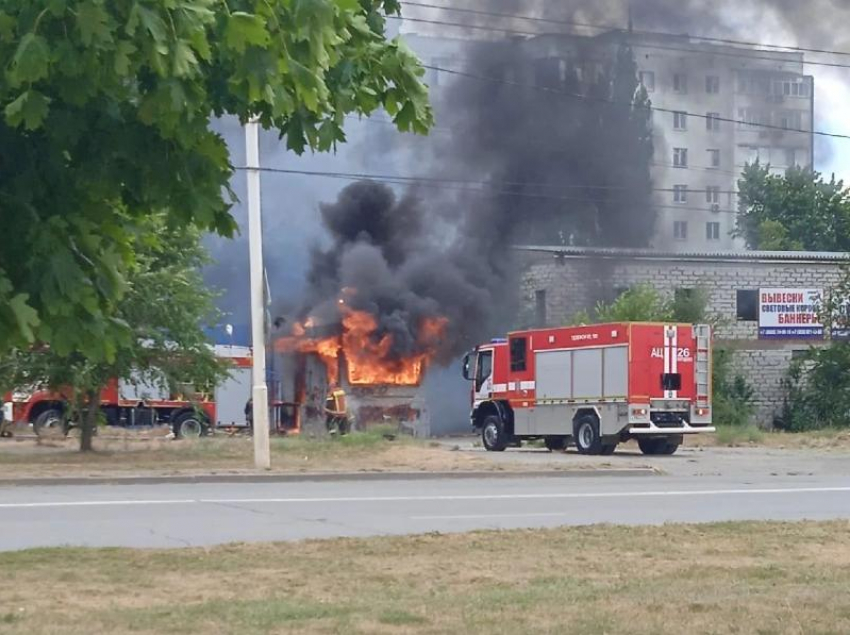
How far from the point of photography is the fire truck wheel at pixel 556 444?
30673 millimetres

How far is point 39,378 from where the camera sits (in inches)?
949

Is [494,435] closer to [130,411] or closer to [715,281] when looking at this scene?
[130,411]

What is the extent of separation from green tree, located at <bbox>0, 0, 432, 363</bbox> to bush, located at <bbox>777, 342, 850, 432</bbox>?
3630 centimetres

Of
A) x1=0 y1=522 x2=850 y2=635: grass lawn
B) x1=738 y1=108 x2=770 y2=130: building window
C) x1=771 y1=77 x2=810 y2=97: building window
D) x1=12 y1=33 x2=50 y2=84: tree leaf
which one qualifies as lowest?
x1=0 y1=522 x2=850 y2=635: grass lawn

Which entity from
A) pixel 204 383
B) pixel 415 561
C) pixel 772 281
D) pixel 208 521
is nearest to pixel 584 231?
pixel 772 281

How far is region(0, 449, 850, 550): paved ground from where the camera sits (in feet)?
41.9

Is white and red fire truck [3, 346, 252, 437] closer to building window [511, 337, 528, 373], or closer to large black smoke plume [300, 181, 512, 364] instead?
large black smoke plume [300, 181, 512, 364]

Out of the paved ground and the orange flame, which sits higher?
the orange flame

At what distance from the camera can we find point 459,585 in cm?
883

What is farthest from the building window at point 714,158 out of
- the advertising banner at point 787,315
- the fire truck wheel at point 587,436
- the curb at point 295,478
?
the curb at point 295,478

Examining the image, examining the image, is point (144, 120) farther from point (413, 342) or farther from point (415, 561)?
point (413, 342)

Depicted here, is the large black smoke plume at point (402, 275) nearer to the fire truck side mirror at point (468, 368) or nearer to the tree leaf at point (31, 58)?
the fire truck side mirror at point (468, 368)

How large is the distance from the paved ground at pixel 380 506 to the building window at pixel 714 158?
2449 cm

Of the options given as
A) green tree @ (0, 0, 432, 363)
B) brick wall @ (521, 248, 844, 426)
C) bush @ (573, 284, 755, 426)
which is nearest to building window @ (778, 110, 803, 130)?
brick wall @ (521, 248, 844, 426)
